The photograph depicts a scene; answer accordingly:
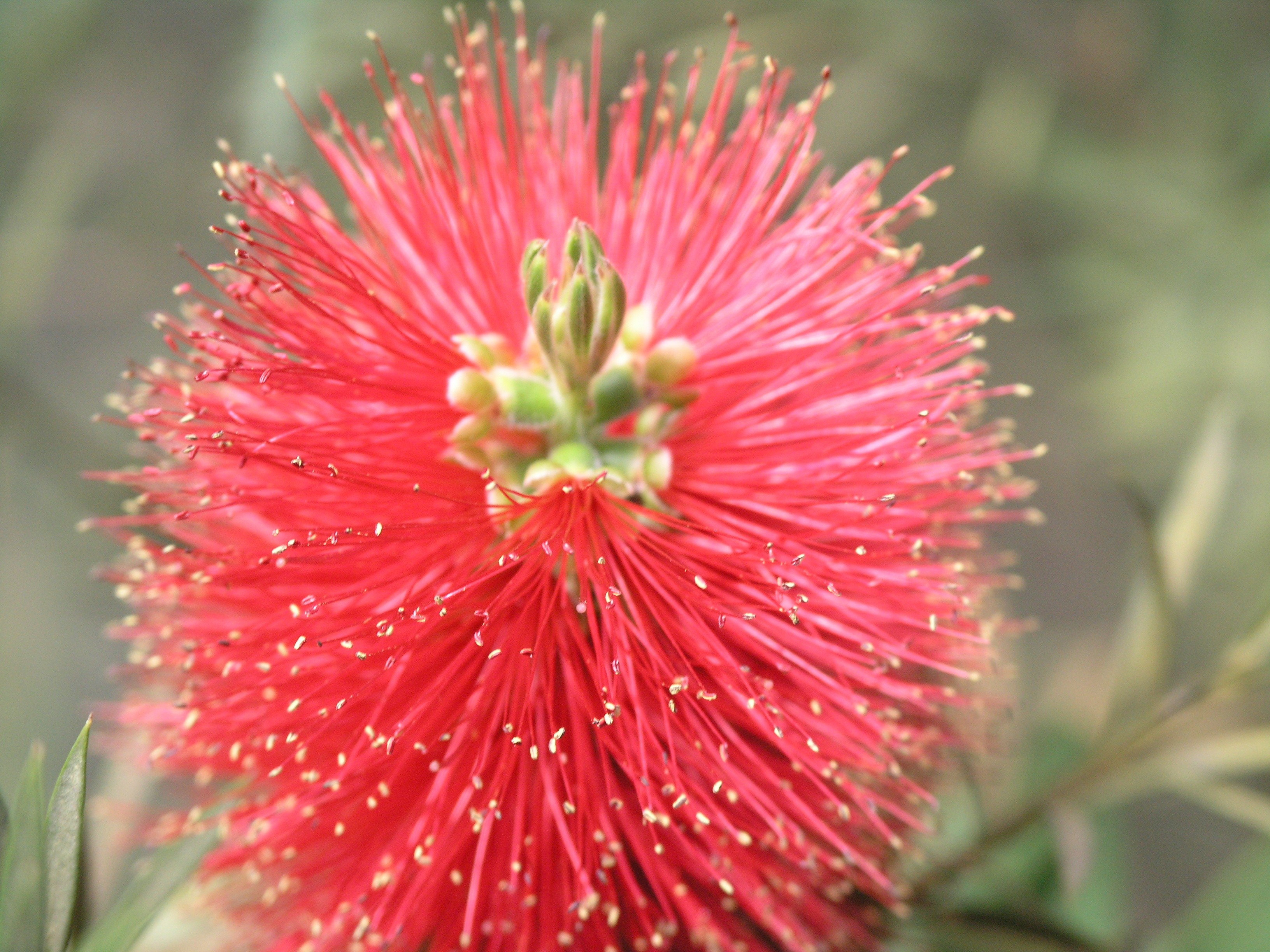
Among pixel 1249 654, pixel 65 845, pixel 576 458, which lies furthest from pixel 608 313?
pixel 1249 654

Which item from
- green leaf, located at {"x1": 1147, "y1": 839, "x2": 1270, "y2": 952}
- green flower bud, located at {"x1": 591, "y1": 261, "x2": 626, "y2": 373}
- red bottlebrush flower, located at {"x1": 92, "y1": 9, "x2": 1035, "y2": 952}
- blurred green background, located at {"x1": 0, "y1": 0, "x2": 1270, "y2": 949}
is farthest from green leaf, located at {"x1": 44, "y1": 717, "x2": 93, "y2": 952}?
green leaf, located at {"x1": 1147, "y1": 839, "x2": 1270, "y2": 952}

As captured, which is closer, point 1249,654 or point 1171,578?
point 1249,654

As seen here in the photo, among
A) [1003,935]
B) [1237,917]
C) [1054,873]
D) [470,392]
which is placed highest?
[470,392]

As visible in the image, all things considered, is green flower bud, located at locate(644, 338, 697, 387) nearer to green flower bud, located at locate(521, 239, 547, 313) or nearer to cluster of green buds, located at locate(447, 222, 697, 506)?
cluster of green buds, located at locate(447, 222, 697, 506)

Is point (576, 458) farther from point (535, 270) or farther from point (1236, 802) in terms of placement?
point (1236, 802)

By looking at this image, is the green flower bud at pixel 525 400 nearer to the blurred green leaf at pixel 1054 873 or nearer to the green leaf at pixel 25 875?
the green leaf at pixel 25 875

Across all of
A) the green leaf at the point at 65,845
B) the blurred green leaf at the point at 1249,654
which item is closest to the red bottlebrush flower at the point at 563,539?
the green leaf at the point at 65,845

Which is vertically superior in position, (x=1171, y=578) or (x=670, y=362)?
(x=670, y=362)
